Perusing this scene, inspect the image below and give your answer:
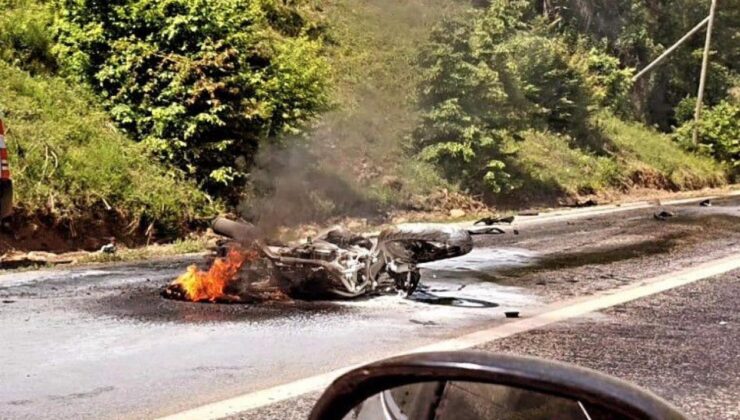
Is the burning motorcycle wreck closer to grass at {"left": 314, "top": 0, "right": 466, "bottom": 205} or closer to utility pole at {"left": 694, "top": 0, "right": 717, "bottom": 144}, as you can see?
grass at {"left": 314, "top": 0, "right": 466, "bottom": 205}

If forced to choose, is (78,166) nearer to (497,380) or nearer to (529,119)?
(497,380)

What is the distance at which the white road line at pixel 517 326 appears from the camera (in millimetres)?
4039

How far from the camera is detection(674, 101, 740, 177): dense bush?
3259cm

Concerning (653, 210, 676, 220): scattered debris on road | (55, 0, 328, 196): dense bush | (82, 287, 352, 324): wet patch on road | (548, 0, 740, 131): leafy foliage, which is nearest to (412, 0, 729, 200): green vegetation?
(548, 0, 740, 131): leafy foliage

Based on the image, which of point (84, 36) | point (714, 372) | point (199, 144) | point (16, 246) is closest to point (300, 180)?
point (199, 144)

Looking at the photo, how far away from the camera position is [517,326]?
20.6 feet

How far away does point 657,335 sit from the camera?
614 cm

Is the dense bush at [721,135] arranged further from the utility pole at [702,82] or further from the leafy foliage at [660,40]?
the leafy foliage at [660,40]

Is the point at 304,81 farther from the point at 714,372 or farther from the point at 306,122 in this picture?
the point at 714,372

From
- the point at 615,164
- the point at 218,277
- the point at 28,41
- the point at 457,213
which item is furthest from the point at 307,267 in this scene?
the point at 615,164

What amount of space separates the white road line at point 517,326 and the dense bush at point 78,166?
636cm

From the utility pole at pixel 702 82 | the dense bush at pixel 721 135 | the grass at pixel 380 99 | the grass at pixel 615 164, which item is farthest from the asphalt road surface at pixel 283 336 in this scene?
the utility pole at pixel 702 82

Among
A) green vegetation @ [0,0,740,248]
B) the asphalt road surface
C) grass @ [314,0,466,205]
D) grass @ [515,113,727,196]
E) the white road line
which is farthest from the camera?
grass @ [515,113,727,196]

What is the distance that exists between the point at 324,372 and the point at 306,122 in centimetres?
933
